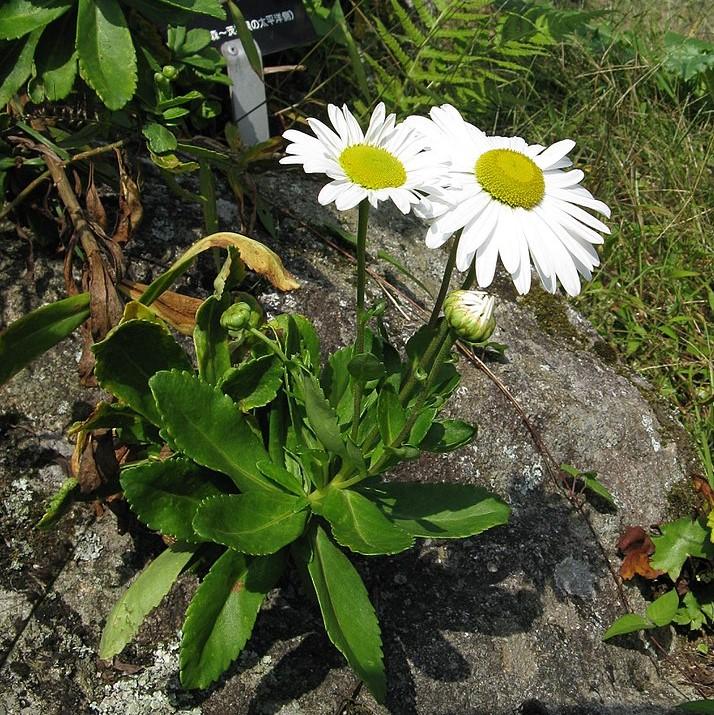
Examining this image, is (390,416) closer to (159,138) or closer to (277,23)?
(159,138)

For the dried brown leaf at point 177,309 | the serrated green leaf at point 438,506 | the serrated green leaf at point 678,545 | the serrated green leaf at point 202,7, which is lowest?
the serrated green leaf at point 678,545

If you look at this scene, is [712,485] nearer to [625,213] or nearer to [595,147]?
[625,213]

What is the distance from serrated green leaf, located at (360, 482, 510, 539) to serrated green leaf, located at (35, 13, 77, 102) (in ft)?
4.22

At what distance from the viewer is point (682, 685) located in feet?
6.61

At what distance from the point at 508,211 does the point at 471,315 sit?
9.8 inches

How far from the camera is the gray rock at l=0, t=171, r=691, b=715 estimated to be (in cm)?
168

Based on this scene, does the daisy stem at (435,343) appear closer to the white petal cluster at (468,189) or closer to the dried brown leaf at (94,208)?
the white petal cluster at (468,189)

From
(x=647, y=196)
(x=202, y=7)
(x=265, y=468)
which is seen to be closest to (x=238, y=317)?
(x=265, y=468)

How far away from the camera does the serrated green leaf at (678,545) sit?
2152 millimetres

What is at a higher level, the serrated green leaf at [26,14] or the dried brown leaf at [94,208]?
the serrated green leaf at [26,14]

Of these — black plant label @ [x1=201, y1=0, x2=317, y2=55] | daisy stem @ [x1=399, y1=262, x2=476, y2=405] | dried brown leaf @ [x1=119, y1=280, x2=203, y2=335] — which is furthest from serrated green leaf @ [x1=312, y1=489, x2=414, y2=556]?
black plant label @ [x1=201, y1=0, x2=317, y2=55]

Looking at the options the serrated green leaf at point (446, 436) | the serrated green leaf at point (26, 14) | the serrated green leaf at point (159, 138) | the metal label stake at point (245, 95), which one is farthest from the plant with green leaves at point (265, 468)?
the metal label stake at point (245, 95)

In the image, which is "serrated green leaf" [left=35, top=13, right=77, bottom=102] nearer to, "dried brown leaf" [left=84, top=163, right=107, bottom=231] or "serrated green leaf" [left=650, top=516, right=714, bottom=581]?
"dried brown leaf" [left=84, top=163, right=107, bottom=231]

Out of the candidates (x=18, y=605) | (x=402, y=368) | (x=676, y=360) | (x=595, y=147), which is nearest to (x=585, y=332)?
(x=676, y=360)
